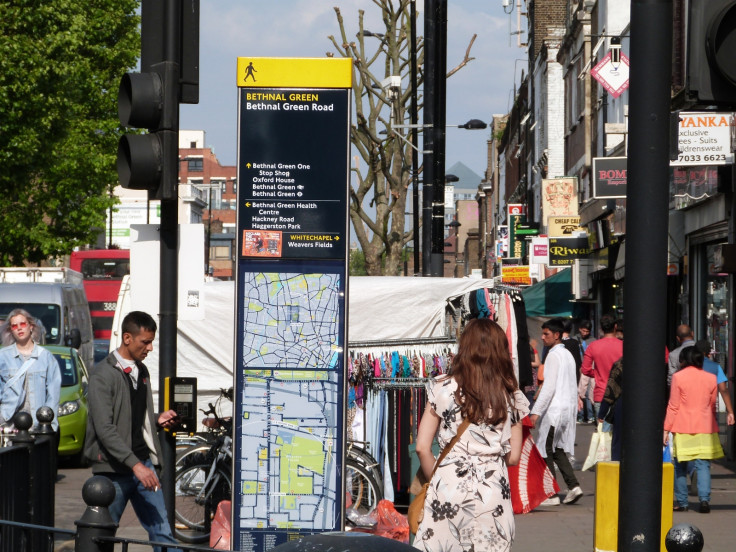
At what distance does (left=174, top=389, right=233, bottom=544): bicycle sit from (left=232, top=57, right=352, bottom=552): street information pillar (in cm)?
254

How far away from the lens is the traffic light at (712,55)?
4684 millimetres

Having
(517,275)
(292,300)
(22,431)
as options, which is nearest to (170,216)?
(292,300)

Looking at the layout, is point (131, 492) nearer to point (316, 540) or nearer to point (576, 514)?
point (316, 540)

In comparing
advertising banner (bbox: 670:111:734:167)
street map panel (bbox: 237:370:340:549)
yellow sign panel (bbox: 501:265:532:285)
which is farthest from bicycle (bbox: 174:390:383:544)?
yellow sign panel (bbox: 501:265:532:285)

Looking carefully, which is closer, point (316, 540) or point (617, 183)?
point (316, 540)

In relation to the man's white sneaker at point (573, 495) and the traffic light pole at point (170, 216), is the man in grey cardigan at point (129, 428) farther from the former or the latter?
the man's white sneaker at point (573, 495)

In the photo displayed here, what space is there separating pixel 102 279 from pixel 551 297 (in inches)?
844

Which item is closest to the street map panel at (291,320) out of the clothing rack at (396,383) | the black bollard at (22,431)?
the black bollard at (22,431)

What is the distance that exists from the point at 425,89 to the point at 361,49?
14.8 meters

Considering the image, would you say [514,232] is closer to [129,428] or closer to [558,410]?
[558,410]

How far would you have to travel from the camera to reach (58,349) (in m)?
17.4

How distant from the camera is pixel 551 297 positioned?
2895cm

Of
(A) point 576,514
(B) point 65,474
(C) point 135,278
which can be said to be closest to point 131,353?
(C) point 135,278

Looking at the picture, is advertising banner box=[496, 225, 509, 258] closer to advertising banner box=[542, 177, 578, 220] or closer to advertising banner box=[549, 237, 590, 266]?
advertising banner box=[542, 177, 578, 220]
